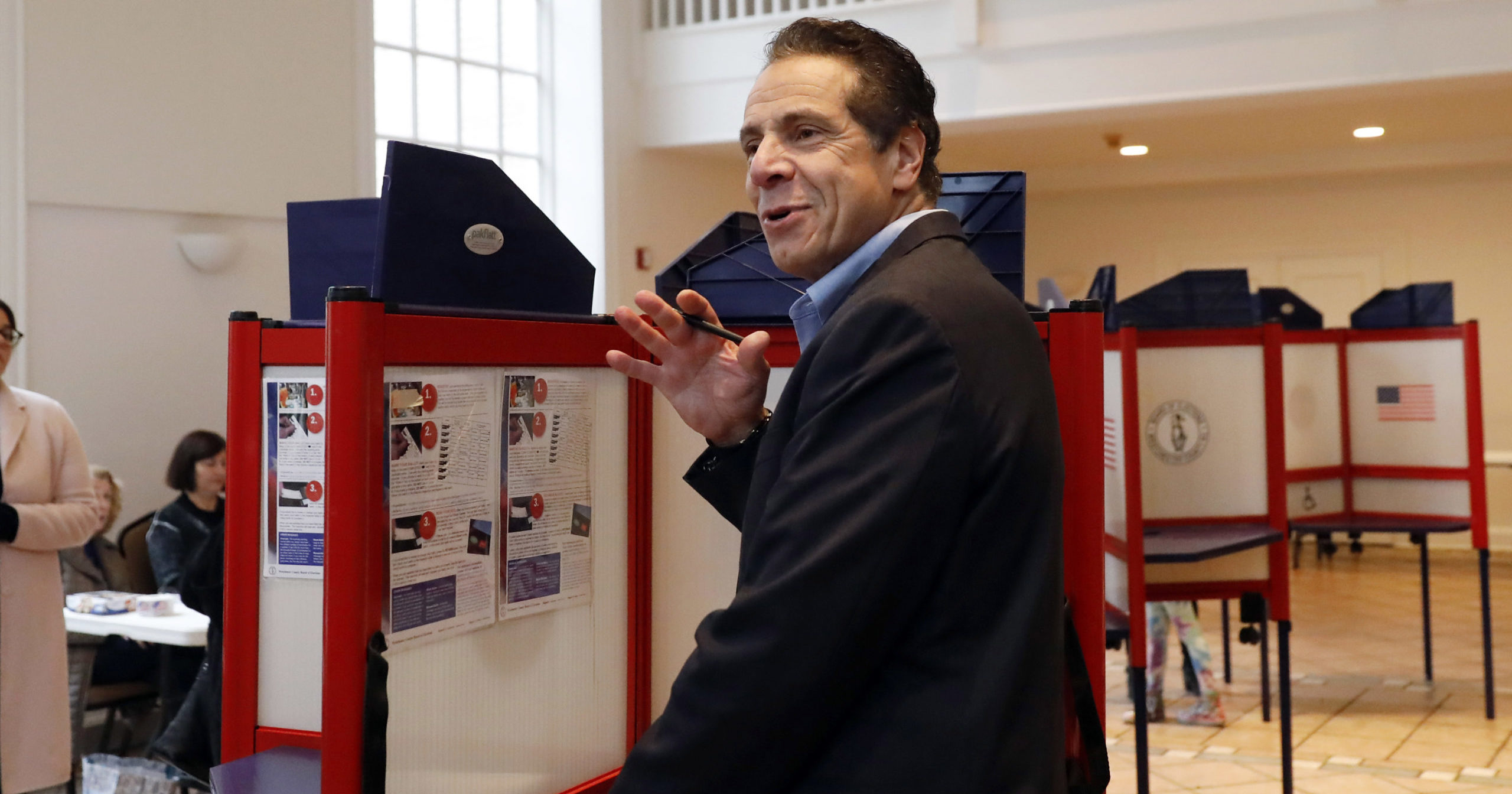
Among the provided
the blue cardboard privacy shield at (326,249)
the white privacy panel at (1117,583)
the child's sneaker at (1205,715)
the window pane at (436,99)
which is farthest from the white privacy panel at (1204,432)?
→ the window pane at (436,99)

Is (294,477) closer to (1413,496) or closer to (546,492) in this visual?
(546,492)

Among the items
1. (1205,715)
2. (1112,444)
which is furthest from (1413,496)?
(1112,444)

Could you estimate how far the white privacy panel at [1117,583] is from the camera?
3836mm

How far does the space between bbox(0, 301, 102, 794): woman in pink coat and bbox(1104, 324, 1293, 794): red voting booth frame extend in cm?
318

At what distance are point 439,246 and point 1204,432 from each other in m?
3.12

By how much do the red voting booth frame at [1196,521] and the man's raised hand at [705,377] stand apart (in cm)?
216

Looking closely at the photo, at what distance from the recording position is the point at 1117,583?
154 inches

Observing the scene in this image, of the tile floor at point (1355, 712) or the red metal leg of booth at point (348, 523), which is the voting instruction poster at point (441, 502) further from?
the tile floor at point (1355, 712)

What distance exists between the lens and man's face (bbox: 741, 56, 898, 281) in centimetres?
151

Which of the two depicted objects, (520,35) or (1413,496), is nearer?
(1413,496)

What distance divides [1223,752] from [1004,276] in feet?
12.0

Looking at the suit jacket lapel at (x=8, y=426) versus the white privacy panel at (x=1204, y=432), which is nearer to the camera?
the suit jacket lapel at (x=8, y=426)

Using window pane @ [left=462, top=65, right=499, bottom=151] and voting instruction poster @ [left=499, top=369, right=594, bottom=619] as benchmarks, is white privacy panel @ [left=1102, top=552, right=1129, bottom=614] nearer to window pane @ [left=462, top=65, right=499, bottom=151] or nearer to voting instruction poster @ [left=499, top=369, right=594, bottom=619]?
voting instruction poster @ [left=499, top=369, right=594, bottom=619]

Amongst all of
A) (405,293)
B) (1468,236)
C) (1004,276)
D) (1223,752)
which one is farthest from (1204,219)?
(405,293)
